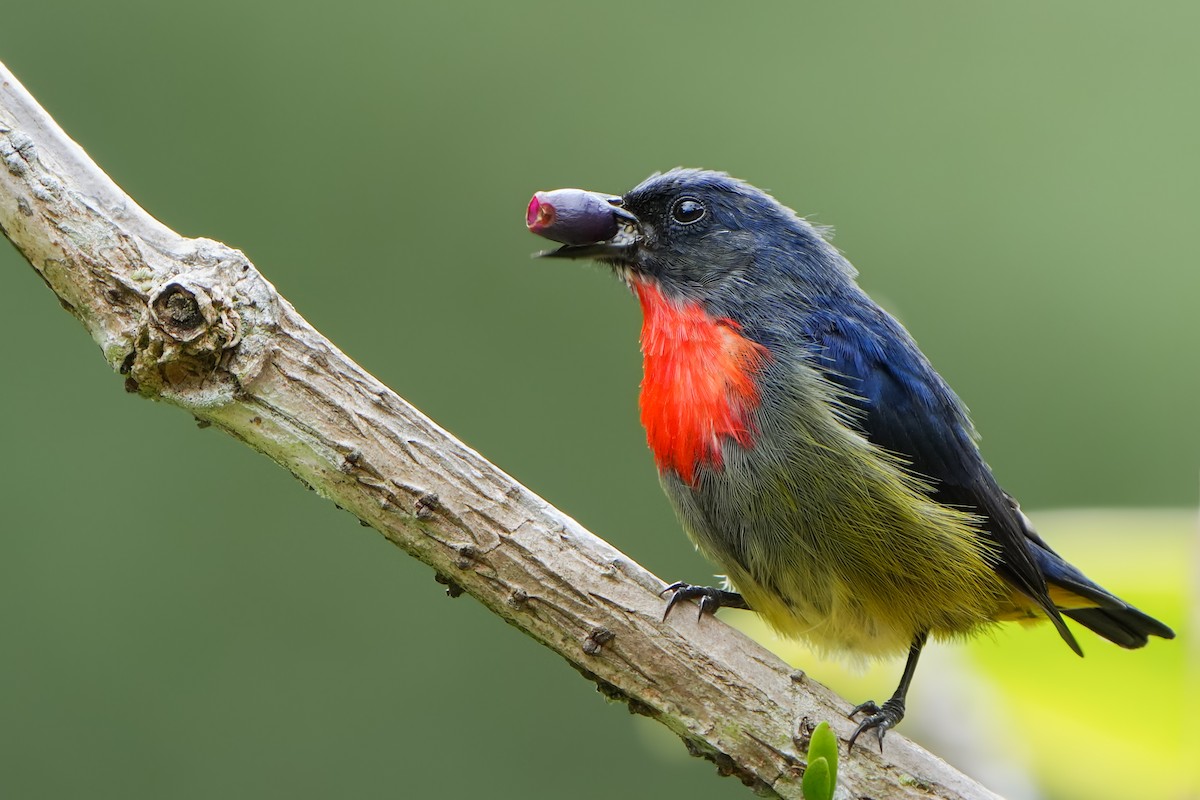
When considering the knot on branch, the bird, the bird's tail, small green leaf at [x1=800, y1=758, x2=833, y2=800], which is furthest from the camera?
the bird's tail

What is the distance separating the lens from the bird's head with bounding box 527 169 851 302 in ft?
13.4

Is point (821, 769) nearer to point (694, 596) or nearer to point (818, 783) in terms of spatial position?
point (818, 783)

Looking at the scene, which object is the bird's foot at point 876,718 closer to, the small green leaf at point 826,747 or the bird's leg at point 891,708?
the bird's leg at point 891,708

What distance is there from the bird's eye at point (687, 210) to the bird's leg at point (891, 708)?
4.43 ft

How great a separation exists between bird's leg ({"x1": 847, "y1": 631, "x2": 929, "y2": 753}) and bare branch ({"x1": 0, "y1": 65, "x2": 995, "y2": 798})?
4cm

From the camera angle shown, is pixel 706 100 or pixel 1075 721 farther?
pixel 706 100

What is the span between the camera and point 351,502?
10.2 feet

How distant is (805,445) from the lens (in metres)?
3.70

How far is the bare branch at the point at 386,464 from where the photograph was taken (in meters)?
2.95

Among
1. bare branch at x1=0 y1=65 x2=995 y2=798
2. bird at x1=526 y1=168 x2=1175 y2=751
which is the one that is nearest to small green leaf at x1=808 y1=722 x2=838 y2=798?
bare branch at x1=0 y1=65 x2=995 y2=798

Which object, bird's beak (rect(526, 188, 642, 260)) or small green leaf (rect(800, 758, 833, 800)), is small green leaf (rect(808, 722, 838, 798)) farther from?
bird's beak (rect(526, 188, 642, 260))

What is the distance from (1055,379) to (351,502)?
6.43 m

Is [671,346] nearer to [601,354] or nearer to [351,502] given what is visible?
[351,502]

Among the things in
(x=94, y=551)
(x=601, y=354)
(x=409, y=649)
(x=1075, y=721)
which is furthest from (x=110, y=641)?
(x=1075, y=721)
